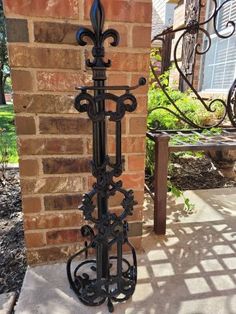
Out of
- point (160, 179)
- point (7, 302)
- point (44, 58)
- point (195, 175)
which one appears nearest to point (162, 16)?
point (195, 175)

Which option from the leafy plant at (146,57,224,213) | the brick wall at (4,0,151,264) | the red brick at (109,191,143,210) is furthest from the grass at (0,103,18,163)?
the red brick at (109,191,143,210)

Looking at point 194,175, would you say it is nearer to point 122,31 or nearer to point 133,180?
point 133,180

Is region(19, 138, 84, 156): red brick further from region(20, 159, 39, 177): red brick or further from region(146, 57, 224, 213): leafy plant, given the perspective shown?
region(146, 57, 224, 213): leafy plant

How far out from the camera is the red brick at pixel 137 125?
4.29 feet

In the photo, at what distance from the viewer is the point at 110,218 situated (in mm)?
1089

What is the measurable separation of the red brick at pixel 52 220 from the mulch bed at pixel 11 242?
0.25 m

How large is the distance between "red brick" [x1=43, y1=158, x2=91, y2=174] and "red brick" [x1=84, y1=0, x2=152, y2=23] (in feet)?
2.06

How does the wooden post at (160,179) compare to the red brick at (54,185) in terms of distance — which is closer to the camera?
the red brick at (54,185)

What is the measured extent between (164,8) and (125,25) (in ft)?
27.8

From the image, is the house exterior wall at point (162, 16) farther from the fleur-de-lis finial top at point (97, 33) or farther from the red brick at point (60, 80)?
the fleur-de-lis finial top at point (97, 33)

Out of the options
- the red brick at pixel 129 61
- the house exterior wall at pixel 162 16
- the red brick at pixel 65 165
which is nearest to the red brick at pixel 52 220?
the red brick at pixel 65 165

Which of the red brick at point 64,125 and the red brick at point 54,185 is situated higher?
the red brick at point 64,125

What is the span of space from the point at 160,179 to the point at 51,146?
70 cm

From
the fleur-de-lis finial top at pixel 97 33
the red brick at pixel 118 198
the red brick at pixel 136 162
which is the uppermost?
the fleur-de-lis finial top at pixel 97 33
